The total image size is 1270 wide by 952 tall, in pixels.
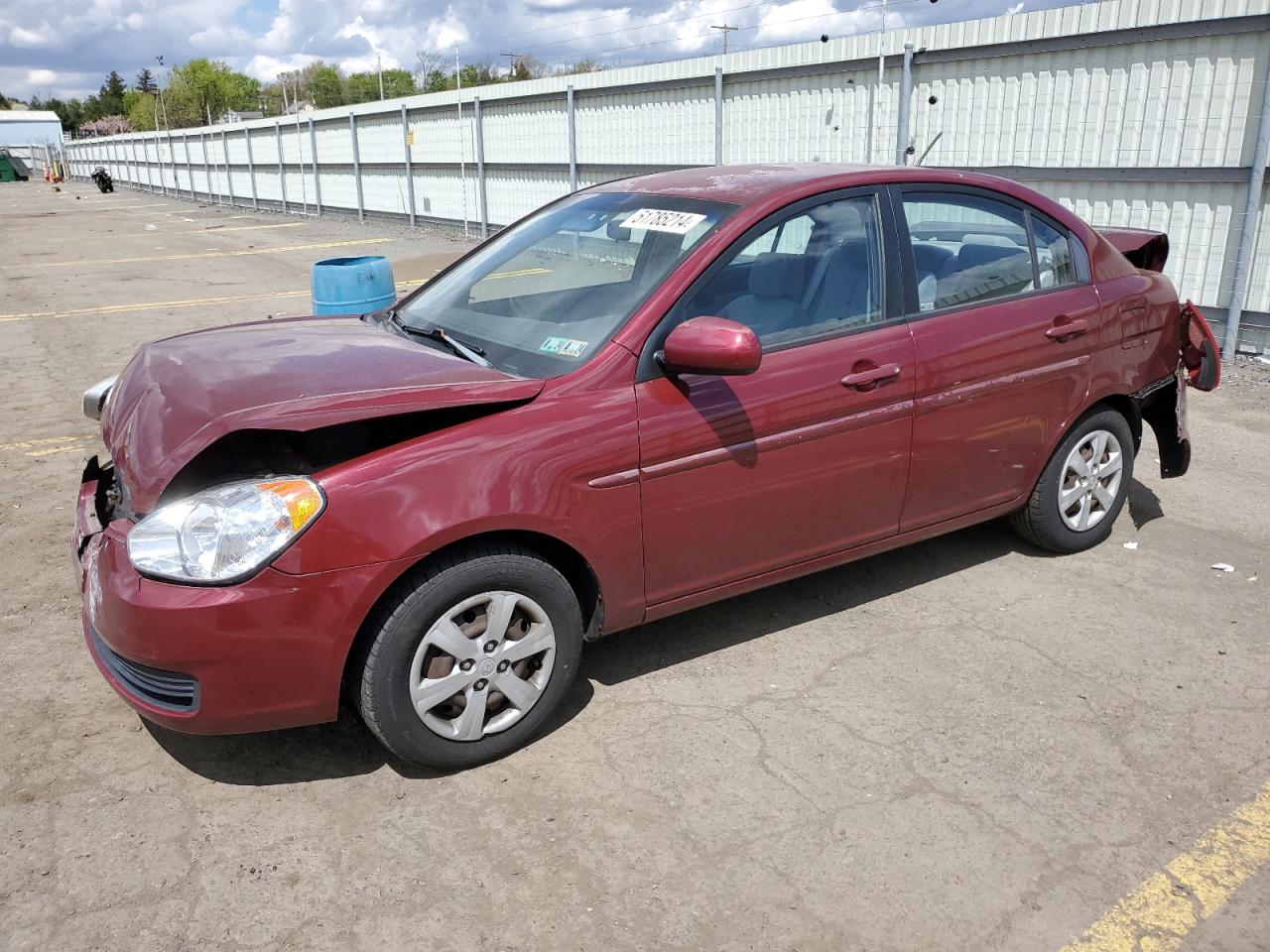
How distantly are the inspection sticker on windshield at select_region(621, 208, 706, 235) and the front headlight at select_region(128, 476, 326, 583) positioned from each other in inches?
61.8

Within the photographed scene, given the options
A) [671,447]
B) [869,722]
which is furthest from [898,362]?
[869,722]

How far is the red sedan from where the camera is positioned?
270 cm

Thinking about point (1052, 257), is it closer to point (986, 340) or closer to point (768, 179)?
point (986, 340)

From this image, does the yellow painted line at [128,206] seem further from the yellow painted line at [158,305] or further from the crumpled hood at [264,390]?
the crumpled hood at [264,390]

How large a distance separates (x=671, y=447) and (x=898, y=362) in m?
1.00

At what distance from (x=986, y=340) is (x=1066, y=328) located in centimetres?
47

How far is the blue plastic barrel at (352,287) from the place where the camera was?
5.78 meters

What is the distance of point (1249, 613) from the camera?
4.01 metres

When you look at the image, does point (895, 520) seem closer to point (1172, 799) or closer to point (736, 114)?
point (1172, 799)

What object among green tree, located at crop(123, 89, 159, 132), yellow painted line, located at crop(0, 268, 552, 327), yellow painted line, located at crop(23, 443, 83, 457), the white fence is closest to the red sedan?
yellow painted line, located at crop(23, 443, 83, 457)

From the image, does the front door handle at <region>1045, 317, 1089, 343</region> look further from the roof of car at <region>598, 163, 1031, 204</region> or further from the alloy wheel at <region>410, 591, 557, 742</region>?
the alloy wheel at <region>410, 591, 557, 742</region>

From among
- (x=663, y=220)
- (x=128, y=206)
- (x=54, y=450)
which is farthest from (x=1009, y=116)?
(x=128, y=206)

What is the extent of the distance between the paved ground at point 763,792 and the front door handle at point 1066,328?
1.05 metres

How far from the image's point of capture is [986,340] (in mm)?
3855
